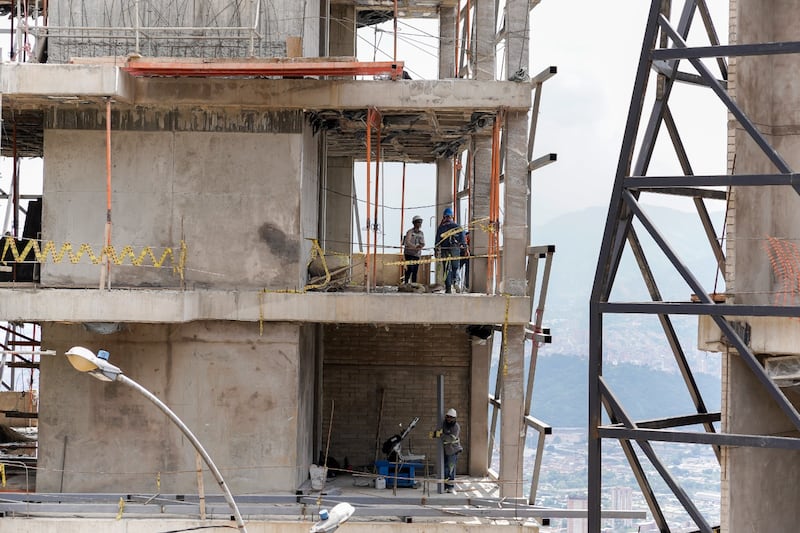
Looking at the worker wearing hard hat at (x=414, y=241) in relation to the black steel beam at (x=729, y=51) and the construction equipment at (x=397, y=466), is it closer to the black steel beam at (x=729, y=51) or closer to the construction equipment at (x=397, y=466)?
the construction equipment at (x=397, y=466)

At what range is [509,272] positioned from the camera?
82.7ft

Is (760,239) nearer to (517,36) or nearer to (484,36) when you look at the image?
(517,36)

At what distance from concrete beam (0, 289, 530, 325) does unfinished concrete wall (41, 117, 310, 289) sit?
2.14 ft

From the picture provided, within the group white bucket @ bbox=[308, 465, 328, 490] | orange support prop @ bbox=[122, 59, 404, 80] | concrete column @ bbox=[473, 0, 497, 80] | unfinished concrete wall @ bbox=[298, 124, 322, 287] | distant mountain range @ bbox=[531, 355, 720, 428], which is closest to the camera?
orange support prop @ bbox=[122, 59, 404, 80]

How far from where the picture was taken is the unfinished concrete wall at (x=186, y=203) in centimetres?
2531

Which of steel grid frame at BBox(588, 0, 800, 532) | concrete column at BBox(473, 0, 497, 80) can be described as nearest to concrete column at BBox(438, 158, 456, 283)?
concrete column at BBox(473, 0, 497, 80)

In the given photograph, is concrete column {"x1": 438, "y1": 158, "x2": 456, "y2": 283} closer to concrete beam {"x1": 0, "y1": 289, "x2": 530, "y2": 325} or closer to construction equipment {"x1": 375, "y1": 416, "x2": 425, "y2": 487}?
construction equipment {"x1": 375, "y1": 416, "x2": 425, "y2": 487}

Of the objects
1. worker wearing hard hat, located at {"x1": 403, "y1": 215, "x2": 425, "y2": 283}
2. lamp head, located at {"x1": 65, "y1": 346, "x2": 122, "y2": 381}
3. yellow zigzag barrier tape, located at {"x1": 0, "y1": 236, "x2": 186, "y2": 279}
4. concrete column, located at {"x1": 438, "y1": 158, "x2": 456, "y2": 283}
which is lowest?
lamp head, located at {"x1": 65, "y1": 346, "x2": 122, "y2": 381}

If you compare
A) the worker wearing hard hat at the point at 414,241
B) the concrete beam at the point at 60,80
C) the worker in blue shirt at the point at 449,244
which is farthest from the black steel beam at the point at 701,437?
the concrete beam at the point at 60,80

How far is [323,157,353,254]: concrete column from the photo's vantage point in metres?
38.7

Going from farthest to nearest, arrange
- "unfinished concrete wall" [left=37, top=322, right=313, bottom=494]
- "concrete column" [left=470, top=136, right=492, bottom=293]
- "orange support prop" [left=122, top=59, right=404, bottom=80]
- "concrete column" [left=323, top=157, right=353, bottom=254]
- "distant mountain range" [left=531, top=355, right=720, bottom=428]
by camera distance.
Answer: "distant mountain range" [left=531, top=355, right=720, bottom=428] < "concrete column" [left=323, top=157, right=353, bottom=254] < "concrete column" [left=470, top=136, right=492, bottom=293] < "unfinished concrete wall" [left=37, top=322, right=313, bottom=494] < "orange support prop" [left=122, top=59, right=404, bottom=80]

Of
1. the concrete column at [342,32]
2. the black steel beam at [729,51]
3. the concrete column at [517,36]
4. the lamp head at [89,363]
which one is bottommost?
the lamp head at [89,363]

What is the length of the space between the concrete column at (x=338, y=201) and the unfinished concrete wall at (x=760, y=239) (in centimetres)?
2160

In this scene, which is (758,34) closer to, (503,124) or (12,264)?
(503,124)
